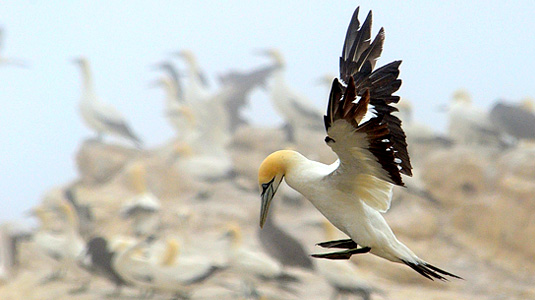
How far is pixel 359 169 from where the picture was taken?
161 cm

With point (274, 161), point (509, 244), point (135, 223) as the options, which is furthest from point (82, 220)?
point (274, 161)

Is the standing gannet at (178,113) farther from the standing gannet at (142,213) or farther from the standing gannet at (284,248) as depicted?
the standing gannet at (284,248)

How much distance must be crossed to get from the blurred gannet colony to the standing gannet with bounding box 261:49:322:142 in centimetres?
2

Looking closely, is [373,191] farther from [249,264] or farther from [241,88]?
[241,88]

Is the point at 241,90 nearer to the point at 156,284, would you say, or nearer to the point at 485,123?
the point at 485,123

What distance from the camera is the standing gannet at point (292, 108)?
8094mm

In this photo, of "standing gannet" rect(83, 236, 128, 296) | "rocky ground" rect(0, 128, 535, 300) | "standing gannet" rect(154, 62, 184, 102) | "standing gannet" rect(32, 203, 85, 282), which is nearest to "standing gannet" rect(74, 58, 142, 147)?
"rocky ground" rect(0, 128, 535, 300)

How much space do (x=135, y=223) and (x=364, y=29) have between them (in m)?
4.86

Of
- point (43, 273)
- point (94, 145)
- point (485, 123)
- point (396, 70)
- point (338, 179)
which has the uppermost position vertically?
point (94, 145)

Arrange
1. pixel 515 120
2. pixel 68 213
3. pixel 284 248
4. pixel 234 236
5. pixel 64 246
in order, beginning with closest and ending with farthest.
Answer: pixel 234 236, pixel 284 248, pixel 64 246, pixel 68 213, pixel 515 120

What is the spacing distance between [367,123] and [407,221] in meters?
5.18

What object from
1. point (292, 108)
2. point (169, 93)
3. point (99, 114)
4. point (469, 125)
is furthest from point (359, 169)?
point (169, 93)

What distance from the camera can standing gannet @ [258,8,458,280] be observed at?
150 cm

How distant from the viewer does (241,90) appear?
9102 mm
